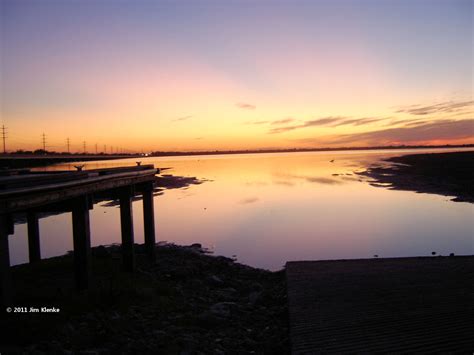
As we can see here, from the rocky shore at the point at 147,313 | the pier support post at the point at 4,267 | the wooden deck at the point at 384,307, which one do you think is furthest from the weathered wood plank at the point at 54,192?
the wooden deck at the point at 384,307

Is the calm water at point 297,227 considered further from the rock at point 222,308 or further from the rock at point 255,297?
the rock at point 222,308

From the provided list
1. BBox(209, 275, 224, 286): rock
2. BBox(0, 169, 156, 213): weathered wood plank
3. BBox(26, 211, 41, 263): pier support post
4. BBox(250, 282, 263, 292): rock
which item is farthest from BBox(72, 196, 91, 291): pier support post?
BBox(26, 211, 41, 263): pier support post

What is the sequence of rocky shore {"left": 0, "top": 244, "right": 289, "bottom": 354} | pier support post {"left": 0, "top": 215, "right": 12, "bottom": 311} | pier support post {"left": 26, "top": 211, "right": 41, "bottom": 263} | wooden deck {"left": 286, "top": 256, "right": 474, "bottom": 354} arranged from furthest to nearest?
1. pier support post {"left": 26, "top": 211, "right": 41, "bottom": 263}
2. rocky shore {"left": 0, "top": 244, "right": 289, "bottom": 354}
3. wooden deck {"left": 286, "top": 256, "right": 474, "bottom": 354}
4. pier support post {"left": 0, "top": 215, "right": 12, "bottom": 311}

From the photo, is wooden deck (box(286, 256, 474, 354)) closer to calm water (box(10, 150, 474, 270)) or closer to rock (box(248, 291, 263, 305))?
rock (box(248, 291, 263, 305))

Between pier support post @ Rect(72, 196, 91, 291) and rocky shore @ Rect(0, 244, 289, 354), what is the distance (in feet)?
1.38

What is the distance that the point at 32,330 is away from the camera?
7.13 metres

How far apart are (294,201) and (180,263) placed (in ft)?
83.4

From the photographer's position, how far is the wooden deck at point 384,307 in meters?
6.70

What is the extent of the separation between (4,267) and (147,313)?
3746mm

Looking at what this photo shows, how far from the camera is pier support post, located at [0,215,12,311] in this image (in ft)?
21.1

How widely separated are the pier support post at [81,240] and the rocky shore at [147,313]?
Answer: 16.6 inches

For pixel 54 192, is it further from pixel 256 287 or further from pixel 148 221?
pixel 256 287

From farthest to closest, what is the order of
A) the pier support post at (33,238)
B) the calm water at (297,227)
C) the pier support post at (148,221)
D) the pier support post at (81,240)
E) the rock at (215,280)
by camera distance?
1. the calm water at (297,227)
2. the pier support post at (148,221)
3. the pier support post at (33,238)
4. the rock at (215,280)
5. the pier support post at (81,240)

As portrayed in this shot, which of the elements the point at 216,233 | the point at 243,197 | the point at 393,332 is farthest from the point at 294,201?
the point at 393,332
